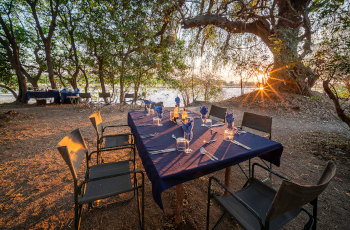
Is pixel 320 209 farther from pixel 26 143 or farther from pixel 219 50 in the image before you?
pixel 219 50

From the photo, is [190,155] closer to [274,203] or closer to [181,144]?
[181,144]

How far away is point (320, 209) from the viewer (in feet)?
5.38

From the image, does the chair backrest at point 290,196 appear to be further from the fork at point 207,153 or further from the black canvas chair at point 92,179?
the black canvas chair at point 92,179

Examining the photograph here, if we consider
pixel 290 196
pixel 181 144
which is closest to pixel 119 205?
pixel 181 144

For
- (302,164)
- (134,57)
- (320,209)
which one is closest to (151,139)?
(320,209)

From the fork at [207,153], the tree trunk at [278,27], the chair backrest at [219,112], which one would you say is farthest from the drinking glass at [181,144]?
the tree trunk at [278,27]

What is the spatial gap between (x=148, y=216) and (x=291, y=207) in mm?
1312

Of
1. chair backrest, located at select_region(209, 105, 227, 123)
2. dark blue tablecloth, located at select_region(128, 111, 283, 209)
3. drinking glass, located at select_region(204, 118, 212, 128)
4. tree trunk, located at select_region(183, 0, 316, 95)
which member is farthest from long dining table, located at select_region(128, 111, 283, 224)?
tree trunk, located at select_region(183, 0, 316, 95)

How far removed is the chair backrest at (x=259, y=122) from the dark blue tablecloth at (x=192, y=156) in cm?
60

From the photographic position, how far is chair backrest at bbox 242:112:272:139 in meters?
2.04

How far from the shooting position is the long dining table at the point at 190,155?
0.98 m

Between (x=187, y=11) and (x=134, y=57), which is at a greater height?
(x=187, y=11)

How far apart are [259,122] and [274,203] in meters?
1.63

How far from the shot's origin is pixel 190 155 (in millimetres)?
1209
